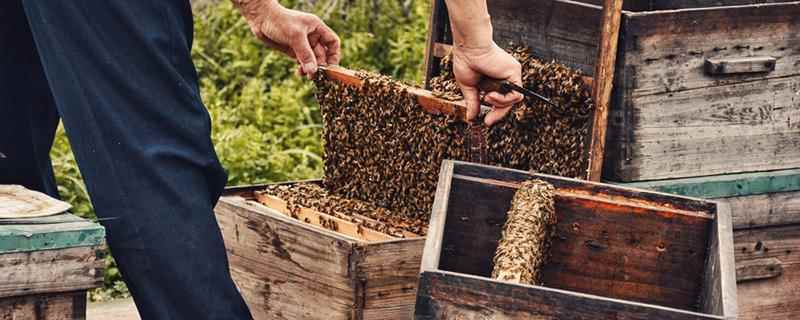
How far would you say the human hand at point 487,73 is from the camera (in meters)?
3.39

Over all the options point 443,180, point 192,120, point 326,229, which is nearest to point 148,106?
point 192,120

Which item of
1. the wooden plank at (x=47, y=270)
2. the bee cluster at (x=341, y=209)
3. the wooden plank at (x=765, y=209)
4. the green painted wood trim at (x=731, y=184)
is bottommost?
the wooden plank at (x=47, y=270)

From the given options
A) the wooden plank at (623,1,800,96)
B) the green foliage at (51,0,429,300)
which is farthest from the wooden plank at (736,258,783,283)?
the green foliage at (51,0,429,300)

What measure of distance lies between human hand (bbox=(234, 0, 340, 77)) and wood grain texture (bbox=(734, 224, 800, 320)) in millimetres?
1415

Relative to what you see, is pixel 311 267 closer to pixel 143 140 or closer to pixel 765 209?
pixel 143 140

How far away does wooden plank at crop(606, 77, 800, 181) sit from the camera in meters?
3.61

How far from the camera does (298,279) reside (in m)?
3.76

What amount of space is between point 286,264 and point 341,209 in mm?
292

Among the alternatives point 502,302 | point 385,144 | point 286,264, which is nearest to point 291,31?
point 385,144

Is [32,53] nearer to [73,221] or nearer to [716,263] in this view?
[73,221]

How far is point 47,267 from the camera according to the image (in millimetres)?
2740

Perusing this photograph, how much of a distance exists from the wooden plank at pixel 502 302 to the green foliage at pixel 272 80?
334 cm

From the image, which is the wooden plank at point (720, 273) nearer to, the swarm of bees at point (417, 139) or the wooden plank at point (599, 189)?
the wooden plank at point (599, 189)

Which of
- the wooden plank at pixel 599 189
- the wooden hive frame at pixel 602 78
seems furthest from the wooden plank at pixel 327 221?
the wooden hive frame at pixel 602 78
